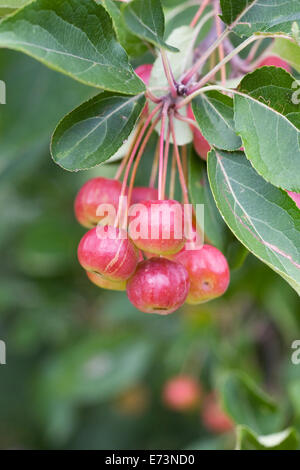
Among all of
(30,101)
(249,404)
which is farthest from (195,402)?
(30,101)

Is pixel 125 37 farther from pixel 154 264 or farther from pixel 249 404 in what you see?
pixel 249 404

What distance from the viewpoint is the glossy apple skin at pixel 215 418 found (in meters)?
2.32

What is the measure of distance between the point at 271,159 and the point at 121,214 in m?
0.23

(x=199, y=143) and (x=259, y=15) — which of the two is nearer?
(x=259, y=15)

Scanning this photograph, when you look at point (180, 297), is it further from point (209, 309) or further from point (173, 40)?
point (209, 309)

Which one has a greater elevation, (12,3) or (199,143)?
(12,3)

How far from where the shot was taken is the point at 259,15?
0.87m

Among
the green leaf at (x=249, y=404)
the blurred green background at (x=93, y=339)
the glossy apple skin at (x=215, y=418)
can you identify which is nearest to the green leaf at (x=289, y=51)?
the green leaf at (x=249, y=404)

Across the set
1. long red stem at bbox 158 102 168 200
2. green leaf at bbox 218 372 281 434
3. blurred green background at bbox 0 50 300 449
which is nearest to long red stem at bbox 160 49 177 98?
long red stem at bbox 158 102 168 200

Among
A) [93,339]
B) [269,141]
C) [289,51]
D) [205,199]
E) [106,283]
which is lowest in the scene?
[93,339]

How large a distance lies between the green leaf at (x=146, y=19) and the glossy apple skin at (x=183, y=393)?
1.77m

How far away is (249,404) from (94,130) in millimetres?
840

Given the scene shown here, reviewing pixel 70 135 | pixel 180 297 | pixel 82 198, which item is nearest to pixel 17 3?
pixel 70 135

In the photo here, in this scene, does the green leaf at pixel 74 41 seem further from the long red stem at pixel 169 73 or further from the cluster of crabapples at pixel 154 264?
the cluster of crabapples at pixel 154 264
